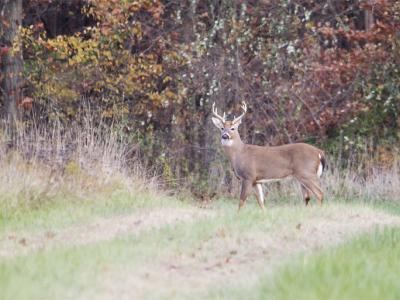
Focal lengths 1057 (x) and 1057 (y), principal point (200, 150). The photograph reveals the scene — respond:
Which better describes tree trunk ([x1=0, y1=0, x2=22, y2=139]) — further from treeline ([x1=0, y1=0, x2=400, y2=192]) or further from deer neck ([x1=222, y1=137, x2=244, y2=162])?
deer neck ([x1=222, y1=137, x2=244, y2=162])

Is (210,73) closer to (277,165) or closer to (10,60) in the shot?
(10,60)

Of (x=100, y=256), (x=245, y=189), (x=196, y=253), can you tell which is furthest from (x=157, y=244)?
(x=245, y=189)

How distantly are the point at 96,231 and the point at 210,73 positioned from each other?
10521 millimetres

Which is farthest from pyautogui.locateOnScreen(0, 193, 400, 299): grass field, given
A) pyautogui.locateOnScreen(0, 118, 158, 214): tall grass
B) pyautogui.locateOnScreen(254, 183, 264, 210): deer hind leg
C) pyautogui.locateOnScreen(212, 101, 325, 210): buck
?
pyautogui.locateOnScreen(212, 101, 325, 210): buck

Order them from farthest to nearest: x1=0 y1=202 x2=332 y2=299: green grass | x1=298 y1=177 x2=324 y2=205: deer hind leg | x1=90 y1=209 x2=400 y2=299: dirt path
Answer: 1. x1=298 y1=177 x2=324 y2=205: deer hind leg
2. x1=90 y1=209 x2=400 y2=299: dirt path
3. x1=0 y1=202 x2=332 y2=299: green grass

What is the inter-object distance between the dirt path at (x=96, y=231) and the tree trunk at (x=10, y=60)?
919 centimetres

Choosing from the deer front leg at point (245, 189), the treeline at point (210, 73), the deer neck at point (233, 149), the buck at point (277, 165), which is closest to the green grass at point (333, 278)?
the deer front leg at point (245, 189)

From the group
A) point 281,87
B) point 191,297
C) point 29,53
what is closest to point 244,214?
point 191,297

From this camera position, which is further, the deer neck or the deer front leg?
the deer neck

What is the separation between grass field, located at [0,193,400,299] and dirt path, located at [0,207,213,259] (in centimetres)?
1

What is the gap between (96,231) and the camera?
11.4 metres

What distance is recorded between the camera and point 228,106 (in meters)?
21.9

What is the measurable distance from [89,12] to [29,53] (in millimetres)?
2069

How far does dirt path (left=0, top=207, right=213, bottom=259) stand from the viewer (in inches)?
422
